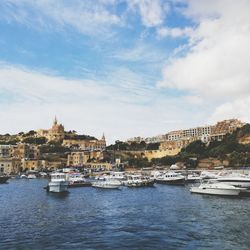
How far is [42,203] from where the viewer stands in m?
46.6

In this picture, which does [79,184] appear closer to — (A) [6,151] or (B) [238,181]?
(B) [238,181]

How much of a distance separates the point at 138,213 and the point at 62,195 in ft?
70.1

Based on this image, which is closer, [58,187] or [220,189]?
[220,189]

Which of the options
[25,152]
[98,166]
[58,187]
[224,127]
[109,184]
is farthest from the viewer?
[224,127]

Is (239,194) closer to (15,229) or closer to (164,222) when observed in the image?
(164,222)

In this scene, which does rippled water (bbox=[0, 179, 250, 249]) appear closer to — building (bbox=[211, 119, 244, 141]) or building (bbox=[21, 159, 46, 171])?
building (bbox=[21, 159, 46, 171])

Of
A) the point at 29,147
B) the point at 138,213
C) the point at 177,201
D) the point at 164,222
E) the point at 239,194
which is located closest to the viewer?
the point at 164,222

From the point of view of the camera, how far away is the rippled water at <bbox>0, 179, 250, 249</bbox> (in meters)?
24.7

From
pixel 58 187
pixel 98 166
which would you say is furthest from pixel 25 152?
pixel 58 187

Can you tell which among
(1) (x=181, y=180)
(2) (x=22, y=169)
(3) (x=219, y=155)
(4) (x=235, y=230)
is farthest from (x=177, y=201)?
(2) (x=22, y=169)

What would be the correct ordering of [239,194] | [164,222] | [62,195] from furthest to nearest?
1. [62,195]
2. [239,194]
3. [164,222]

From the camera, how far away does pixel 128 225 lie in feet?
101

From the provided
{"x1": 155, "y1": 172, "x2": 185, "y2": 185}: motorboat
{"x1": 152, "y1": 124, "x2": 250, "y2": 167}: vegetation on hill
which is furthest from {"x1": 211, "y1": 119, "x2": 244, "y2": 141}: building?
{"x1": 155, "y1": 172, "x2": 185, "y2": 185}: motorboat

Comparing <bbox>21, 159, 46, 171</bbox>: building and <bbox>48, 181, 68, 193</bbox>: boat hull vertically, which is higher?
<bbox>21, 159, 46, 171</bbox>: building
